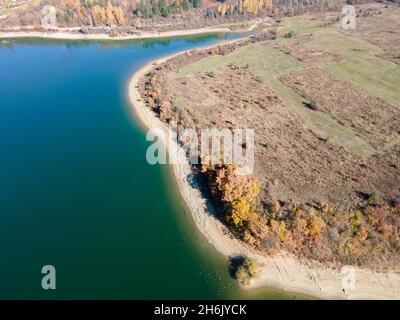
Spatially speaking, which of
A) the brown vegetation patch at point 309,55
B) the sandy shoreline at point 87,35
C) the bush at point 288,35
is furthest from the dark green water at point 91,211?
the bush at point 288,35

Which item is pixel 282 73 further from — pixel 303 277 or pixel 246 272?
pixel 246 272

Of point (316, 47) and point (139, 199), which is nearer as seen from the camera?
point (139, 199)

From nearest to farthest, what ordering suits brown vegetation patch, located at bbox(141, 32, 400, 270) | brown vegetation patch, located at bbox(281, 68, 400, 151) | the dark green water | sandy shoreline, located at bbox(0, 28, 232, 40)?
the dark green water < brown vegetation patch, located at bbox(141, 32, 400, 270) < brown vegetation patch, located at bbox(281, 68, 400, 151) < sandy shoreline, located at bbox(0, 28, 232, 40)

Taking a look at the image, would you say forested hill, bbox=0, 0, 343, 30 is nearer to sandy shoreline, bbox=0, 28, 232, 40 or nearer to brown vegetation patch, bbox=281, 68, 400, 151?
sandy shoreline, bbox=0, 28, 232, 40

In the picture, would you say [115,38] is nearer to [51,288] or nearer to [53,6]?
[53,6]

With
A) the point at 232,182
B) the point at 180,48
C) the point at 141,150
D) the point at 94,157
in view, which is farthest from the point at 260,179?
the point at 180,48

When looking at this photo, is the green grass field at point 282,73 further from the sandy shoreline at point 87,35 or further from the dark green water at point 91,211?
the sandy shoreline at point 87,35

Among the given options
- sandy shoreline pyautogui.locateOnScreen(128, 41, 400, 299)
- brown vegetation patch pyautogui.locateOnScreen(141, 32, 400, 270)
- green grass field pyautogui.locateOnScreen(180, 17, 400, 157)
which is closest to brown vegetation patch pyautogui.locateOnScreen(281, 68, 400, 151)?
brown vegetation patch pyautogui.locateOnScreen(141, 32, 400, 270)

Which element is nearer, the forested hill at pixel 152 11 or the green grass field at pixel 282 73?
the green grass field at pixel 282 73
